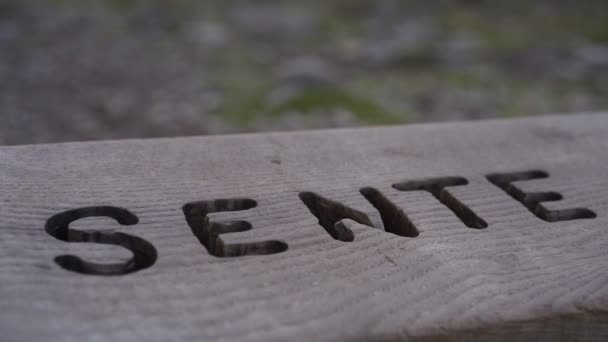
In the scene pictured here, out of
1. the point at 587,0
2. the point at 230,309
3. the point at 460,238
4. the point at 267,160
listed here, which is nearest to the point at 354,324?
the point at 230,309

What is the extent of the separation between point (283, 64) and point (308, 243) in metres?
3.31

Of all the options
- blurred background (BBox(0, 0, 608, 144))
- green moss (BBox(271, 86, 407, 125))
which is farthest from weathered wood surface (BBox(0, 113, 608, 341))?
green moss (BBox(271, 86, 407, 125))

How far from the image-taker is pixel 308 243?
4.10ft

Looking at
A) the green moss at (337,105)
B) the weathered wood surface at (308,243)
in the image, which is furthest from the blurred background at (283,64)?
the weathered wood surface at (308,243)

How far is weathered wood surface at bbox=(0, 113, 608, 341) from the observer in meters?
1.02

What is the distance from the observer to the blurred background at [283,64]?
130 inches

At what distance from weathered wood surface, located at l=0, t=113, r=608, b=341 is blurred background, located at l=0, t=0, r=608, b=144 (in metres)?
0.99

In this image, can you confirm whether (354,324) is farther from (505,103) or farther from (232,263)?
(505,103)

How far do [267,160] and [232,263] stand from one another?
0.47 m

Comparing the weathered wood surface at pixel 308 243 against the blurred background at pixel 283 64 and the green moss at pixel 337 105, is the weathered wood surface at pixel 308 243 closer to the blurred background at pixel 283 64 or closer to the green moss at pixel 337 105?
the blurred background at pixel 283 64

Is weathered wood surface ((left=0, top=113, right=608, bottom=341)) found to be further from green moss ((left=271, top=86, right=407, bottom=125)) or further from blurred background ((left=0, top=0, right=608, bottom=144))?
green moss ((left=271, top=86, right=407, bottom=125))

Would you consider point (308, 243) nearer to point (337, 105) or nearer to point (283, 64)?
point (337, 105)

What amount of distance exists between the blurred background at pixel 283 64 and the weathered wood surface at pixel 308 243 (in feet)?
3.24

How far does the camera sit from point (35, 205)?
4.17 feet
